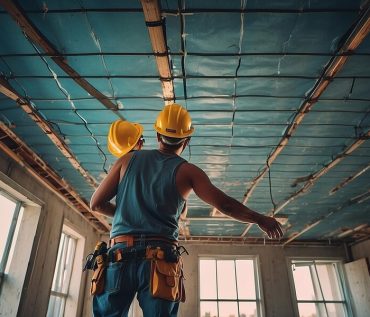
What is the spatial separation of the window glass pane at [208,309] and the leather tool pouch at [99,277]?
6615mm

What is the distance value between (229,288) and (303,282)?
6.13 ft

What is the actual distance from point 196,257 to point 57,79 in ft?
19.9

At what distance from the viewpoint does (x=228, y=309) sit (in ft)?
23.4

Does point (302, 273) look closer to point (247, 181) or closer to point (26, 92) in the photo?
point (247, 181)

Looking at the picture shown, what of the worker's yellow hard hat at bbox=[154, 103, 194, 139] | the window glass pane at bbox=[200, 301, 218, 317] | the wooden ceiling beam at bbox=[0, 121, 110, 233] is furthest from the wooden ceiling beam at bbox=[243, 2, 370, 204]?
the window glass pane at bbox=[200, 301, 218, 317]

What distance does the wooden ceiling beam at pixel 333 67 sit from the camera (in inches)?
81.3

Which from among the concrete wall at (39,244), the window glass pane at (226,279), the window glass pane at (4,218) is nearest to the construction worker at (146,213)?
the concrete wall at (39,244)

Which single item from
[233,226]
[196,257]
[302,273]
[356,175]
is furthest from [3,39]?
[302,273]

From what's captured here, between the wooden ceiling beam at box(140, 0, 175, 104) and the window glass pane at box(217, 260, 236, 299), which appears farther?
the window glass pane at box(217, 260, 236, 299)

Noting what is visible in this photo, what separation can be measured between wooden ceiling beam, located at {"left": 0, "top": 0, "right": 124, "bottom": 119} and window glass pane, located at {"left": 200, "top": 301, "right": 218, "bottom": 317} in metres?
5.84

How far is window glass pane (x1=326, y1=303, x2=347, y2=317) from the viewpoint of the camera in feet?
23.6

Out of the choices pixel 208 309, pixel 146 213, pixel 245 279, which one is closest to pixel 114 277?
pixel 146 213

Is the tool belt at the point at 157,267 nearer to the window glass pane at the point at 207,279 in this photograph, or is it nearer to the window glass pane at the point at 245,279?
the window glass pane at the point at 207,279

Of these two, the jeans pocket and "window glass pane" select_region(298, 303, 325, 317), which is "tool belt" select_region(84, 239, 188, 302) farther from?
"window glass pane" select_region(298, 303, 325, 317)
